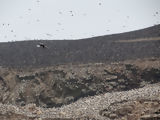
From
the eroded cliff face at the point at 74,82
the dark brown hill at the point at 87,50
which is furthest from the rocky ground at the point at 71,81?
the dark brown hill at the point at 87,50

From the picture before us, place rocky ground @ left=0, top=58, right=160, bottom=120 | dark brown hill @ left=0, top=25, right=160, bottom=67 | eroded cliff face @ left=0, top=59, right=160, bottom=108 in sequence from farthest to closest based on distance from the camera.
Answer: dark brown hill @ left=0, top=25, right=160, bottom=67 → eroded cliff face @ left=0, top=59, right=160, bottom=108 → rocky ground @ left=0, top=58, right=160, bottom=120

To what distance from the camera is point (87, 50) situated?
132 feet

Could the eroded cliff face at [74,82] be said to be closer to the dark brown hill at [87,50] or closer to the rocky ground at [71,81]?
the rocky ground at [71,81]

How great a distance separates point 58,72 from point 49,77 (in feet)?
3.44

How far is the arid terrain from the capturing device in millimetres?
36781

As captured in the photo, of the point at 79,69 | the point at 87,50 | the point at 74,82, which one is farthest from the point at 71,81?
the point at 87,50

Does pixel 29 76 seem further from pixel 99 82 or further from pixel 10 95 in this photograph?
pixel 99 82

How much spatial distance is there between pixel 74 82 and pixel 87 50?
462 cm

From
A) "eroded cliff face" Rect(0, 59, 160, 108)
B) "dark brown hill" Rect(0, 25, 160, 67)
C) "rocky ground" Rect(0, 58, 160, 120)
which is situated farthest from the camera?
"dark brown hill" Rect(0, 25, 160, 67)

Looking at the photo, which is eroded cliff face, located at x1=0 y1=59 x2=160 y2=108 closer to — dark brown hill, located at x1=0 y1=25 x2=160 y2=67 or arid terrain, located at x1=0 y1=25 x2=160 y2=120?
arid terrain, located at x1=0 y1=25 x2=160 y2=120

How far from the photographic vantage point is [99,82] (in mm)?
37125

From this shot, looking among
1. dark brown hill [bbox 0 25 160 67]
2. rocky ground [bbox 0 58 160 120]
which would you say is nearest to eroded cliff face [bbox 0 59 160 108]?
rocky ground [bbox 0 58 160 120]

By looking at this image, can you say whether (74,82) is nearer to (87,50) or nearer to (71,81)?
(71,81)

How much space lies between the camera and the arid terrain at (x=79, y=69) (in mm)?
36781
